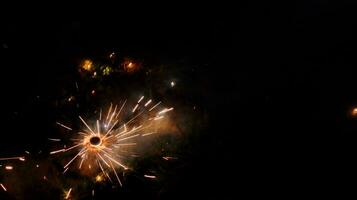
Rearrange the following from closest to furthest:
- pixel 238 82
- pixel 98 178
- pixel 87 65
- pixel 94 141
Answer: pixel 94 141 → pixel 98 178 → pixel 87 65 → pixel 238 82

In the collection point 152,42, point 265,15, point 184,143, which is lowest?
point 184,143

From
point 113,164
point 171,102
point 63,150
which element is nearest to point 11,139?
point 63,150

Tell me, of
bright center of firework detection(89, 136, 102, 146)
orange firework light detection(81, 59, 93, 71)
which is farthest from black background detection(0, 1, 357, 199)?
bright center of firework detection(89, 136, 102, 146)

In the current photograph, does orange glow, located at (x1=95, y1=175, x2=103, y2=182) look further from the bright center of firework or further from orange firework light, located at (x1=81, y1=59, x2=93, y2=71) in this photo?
orange firework light, located at (x1=81, y1=59, x2=93, y2=71)

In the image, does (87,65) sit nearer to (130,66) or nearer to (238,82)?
(130,66)

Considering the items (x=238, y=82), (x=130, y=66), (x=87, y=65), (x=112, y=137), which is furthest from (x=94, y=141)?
(x=238, y=82)

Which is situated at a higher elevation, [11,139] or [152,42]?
[152,42]

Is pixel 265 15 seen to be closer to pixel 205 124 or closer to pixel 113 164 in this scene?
pixel 205 124
